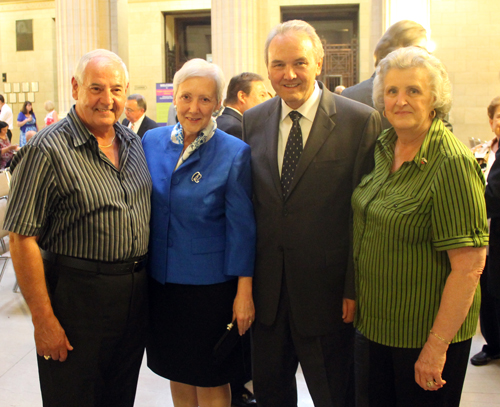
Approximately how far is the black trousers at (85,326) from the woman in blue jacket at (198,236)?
228 millimetres

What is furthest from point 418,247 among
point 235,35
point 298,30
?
point 235,35

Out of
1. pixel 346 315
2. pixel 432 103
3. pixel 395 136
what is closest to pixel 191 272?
pixel 346 315

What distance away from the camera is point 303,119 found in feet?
7.64

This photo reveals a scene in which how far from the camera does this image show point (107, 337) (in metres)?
2.10

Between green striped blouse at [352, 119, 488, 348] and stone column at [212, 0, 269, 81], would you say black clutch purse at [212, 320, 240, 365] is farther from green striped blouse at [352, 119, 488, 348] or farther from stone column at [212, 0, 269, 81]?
stone column at [212, 0, 269, 81]

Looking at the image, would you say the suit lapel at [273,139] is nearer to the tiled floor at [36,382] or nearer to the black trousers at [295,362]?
the black trousers at [295,362]

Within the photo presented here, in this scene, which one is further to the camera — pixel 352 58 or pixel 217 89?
pixel 352 58

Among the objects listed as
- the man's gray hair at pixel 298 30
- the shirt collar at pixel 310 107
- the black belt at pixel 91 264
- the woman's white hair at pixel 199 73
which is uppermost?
the man's gray hair at pixel 298 30

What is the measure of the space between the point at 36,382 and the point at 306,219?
2630mm

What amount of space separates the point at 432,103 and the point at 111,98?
53.9 inches

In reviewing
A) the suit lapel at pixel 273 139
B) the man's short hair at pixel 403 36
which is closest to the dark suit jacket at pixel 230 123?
the man's short hair at pixel 403 36

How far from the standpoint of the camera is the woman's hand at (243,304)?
2.30 m

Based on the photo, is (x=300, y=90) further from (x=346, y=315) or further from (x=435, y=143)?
(x=346, y=315)

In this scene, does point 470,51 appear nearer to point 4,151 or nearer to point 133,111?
point 133,111
